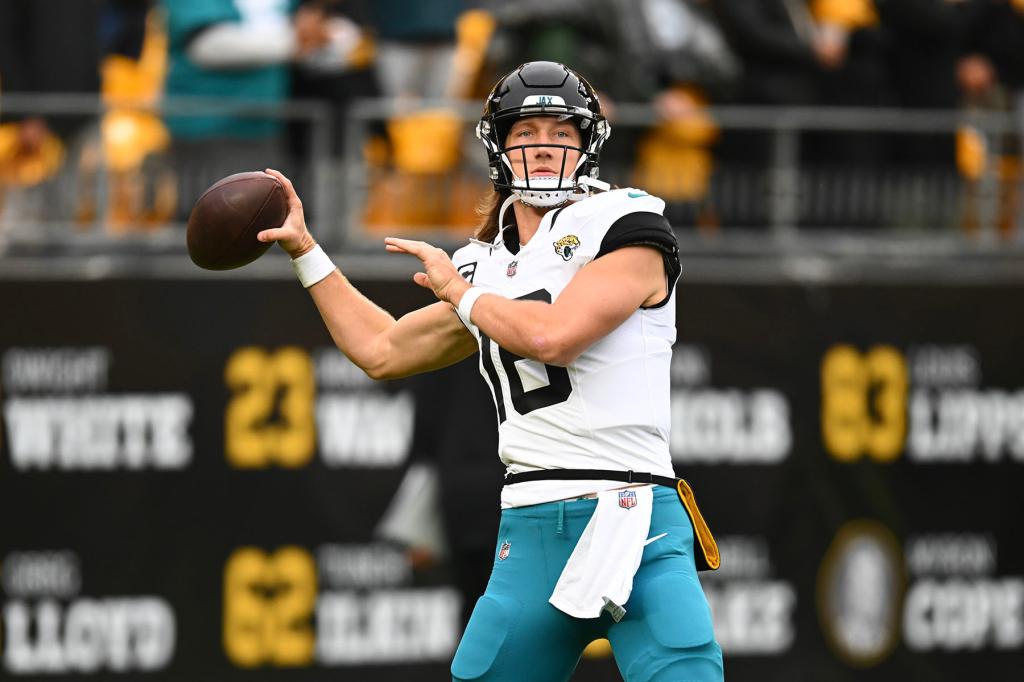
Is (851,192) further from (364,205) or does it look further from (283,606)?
(283,606)

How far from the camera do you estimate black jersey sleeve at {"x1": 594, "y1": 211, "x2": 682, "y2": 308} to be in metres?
4.73

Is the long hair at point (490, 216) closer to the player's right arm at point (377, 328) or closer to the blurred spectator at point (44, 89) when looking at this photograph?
the player's right arm at point (377, 328)

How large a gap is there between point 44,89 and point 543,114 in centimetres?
369

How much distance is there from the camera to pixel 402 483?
8.27 metres

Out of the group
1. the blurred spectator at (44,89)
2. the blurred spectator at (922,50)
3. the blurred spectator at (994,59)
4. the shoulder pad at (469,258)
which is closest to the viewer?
the shoulder pad at (469,258)

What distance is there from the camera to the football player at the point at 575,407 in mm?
4672

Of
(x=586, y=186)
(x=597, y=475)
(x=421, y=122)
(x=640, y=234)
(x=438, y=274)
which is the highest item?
(x=421, y=122)

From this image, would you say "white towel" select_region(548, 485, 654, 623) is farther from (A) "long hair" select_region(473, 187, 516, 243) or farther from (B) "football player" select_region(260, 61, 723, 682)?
(A) "long hair" select_region(473, 187, 516, 243)

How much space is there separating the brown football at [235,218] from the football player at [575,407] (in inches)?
16.6

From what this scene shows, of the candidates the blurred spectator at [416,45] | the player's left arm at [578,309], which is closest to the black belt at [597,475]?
the player's left arm at [578,309]

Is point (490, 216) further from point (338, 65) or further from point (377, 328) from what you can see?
point (338, 65)

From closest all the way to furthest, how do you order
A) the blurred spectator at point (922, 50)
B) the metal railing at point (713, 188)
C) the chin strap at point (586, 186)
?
the chin strap at point (586, 186) → the metal railing at point (713, 188) → the blurred spectator at point (922, 50)

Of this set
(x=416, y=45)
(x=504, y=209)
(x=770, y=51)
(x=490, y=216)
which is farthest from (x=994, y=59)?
(x=504, y=209)

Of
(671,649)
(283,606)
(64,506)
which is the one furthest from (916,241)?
(671,649)
